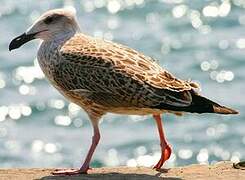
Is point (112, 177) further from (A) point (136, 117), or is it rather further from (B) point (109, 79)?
(A) point (136, 117)

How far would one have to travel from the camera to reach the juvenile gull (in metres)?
11.9

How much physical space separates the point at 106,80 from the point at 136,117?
1482cm

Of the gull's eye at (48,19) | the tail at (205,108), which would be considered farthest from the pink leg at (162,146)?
the gull's eye at (48,19)

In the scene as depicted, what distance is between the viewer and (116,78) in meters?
12.1

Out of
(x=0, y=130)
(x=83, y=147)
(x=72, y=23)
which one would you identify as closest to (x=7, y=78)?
(x=0, y=130)

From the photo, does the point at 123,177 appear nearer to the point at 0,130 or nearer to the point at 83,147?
the point at 83,147

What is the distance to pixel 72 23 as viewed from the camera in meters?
12.9

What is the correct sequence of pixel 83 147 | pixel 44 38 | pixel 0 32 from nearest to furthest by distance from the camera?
pixel 44 38, pixel 83 147, pixel 0 32

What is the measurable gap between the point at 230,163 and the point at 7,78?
1761cm

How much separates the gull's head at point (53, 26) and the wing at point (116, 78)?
1.00ft

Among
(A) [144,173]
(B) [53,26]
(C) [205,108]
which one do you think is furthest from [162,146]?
(B) [53,26]

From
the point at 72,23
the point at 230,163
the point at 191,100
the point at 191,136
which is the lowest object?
the point at 191,136

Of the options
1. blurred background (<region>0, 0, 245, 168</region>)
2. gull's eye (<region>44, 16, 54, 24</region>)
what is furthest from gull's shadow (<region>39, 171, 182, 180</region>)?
blurred background (<region>0, 0, 245, 168</region>)

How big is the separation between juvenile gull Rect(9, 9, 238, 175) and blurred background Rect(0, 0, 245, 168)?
10.9 metres
